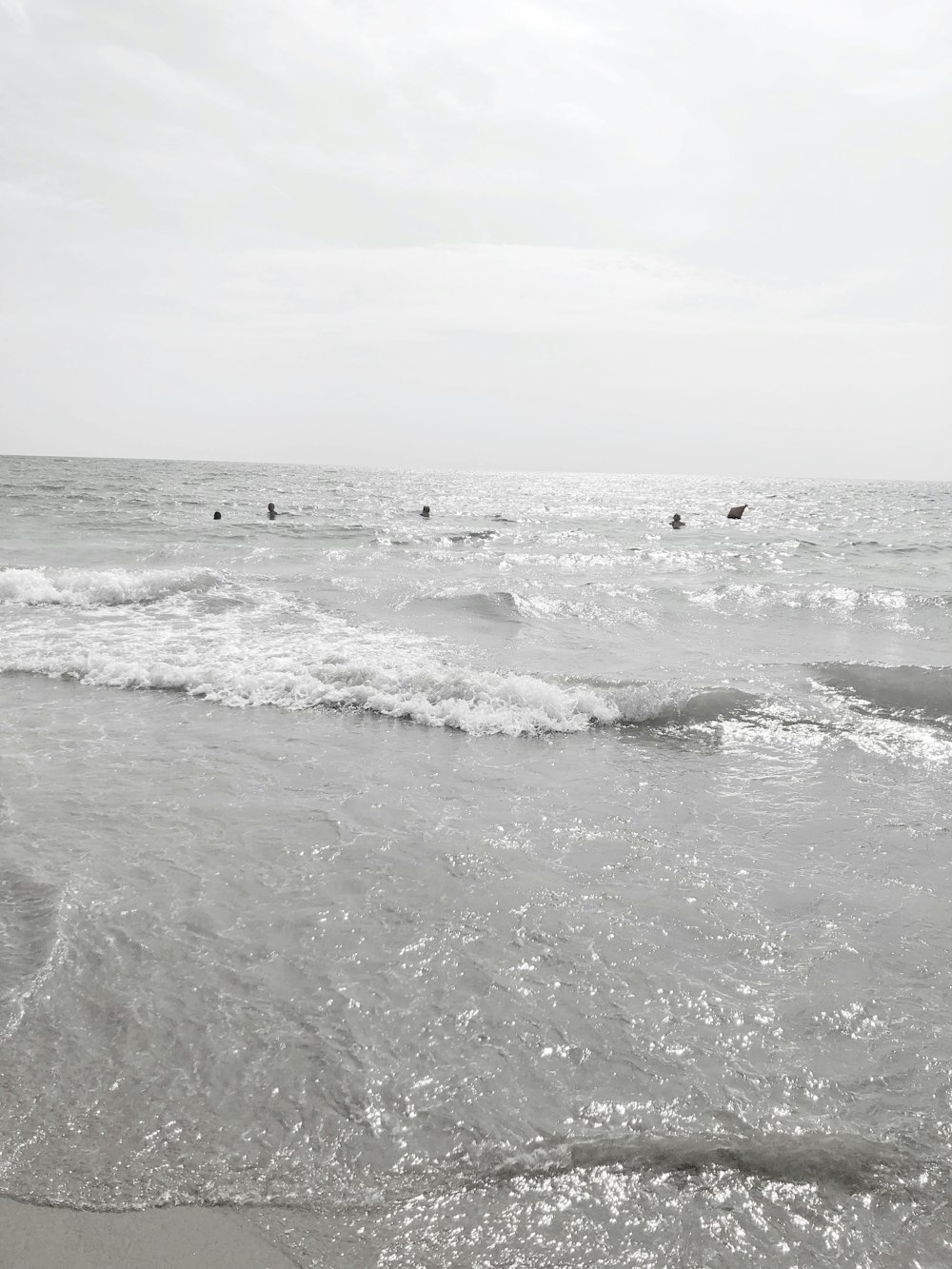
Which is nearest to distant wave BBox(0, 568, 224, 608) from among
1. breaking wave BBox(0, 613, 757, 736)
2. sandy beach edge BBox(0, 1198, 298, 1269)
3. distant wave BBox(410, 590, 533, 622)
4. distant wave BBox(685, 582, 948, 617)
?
breaking wave BBox(0, 613, 757, 736)

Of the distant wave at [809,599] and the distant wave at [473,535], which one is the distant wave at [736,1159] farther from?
the distant wave at [473,535]

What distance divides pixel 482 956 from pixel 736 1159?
1.48 meters

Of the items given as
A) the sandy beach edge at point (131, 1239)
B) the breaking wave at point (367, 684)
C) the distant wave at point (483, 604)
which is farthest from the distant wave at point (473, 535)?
the sandy beach edge at point (131, 1239)

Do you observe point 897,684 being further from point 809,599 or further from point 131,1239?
point 131,1239

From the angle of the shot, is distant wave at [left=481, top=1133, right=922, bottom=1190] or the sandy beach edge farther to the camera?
Result: distant wave at [left=481, top=1133, right=922, bottom=1190]

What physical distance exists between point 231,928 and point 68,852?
1.48 meters

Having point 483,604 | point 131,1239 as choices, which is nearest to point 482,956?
point 131,1239

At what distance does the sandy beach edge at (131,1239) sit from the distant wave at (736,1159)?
2.62ft

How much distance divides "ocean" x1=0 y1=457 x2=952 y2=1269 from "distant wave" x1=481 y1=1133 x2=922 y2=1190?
12mm

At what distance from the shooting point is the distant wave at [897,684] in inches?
372

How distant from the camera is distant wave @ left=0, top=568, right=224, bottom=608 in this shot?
15352mm

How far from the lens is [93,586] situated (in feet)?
53.3

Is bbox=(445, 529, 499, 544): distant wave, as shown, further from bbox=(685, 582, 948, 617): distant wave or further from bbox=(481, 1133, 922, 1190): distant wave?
bbox=(481, 1133, 922, 1190): distant wave

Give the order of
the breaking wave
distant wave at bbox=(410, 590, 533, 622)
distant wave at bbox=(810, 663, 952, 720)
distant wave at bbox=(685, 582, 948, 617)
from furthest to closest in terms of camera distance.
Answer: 1. distant wave at bbox=(685, 582, 948, 617)
2. distant wave at bbox=(410, 590, 533, 622)
3. distant wave at bbox=(810, 663, 952, 720)
4. the breaking wave
